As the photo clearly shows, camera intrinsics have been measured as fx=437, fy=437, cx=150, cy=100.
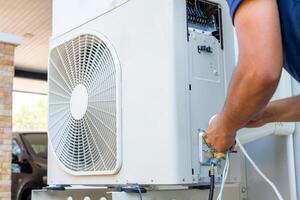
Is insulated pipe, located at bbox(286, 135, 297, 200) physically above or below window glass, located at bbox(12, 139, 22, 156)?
below

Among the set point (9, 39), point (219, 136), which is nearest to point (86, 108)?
point (219, 136)

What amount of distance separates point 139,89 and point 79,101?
0.36 meters

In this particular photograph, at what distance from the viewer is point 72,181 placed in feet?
6.31

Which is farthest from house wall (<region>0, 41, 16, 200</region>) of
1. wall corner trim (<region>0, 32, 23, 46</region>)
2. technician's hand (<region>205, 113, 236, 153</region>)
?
technician's hand (<region>205, 113, 236, 153</region>)

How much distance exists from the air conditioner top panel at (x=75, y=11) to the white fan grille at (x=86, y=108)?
99mm

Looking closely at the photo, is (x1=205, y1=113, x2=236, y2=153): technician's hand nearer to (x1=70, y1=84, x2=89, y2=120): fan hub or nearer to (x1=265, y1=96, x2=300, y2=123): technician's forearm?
(x1=265, y1=96, x2=300, y2=123): technician's forearm

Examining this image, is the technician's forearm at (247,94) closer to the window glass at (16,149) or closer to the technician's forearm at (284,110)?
the technician's forearm at (284,110)

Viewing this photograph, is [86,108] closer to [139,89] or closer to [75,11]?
[139,89]

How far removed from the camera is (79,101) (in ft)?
6.17

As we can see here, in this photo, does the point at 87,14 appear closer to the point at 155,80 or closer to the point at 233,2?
the point at 155,80

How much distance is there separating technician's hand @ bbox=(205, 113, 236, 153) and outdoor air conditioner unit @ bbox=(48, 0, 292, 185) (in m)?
0.20

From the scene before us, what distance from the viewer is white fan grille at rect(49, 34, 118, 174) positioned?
5.71 ft

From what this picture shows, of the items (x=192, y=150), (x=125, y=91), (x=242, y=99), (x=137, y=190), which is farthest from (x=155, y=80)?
(x=242, y=99)

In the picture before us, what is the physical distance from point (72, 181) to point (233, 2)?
46.7 inches
